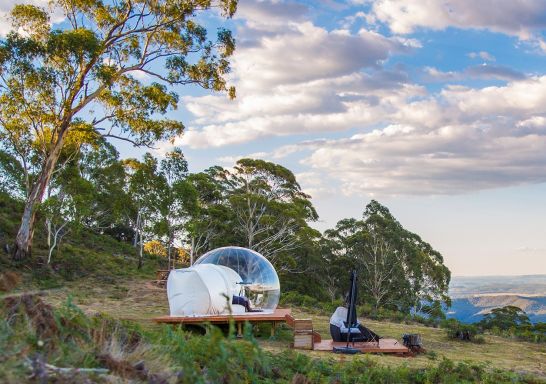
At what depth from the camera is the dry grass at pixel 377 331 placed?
1159cm

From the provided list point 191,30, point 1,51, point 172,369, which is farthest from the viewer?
point 191,30

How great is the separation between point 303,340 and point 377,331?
6.16 meters

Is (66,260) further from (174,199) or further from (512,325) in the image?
(512,325)

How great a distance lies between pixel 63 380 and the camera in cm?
388

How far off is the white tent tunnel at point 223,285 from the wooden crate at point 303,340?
6.55 ft

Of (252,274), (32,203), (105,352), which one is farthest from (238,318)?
(32,203)

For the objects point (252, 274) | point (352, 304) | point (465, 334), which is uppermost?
point (252, 274)

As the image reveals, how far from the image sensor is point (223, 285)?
1391 cm

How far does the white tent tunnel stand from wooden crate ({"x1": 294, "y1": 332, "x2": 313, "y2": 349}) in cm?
200

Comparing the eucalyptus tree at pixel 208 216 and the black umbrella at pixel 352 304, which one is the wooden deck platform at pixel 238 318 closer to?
the black umbrella at pixel 352 304

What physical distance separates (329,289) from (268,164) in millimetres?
9989

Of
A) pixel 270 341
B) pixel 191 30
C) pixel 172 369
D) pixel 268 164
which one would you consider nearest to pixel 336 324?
pixel 270 341

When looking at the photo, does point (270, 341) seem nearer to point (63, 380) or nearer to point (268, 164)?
point (63, 380)

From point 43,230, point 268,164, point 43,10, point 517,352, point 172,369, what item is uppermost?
point 43,10
